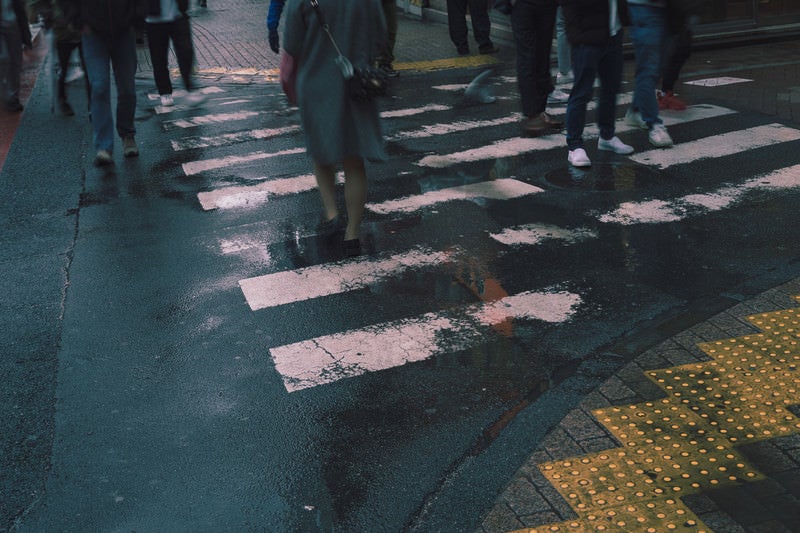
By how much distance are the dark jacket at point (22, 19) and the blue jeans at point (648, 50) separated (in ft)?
24.0

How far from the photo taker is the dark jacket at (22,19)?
12.4 m

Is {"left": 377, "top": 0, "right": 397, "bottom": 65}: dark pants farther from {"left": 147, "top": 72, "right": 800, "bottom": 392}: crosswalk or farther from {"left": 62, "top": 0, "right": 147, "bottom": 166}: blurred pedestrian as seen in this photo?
{"left": 62, "top": 0, "right": 147, "bottom": 166}: blurred pedestrian

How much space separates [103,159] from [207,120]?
2.36m

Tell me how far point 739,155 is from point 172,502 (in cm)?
601

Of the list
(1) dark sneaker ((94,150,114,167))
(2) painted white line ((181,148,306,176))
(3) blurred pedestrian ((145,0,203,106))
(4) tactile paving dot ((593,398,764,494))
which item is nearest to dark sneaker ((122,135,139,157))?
(1) dark sneaker ((94,150,114,167))

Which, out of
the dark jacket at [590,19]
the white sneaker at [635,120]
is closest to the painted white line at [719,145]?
the white sneaker at [635,120]

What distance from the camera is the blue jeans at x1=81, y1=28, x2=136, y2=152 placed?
8.37m

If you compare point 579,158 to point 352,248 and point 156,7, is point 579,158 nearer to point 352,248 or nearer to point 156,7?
point 352,248

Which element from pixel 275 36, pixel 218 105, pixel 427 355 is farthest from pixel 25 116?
pixel 427 355

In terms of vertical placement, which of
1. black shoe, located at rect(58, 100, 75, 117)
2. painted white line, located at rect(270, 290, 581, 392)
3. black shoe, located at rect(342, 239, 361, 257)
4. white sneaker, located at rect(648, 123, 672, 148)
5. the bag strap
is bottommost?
painted white line, located at rect(270, 290, 581, 392)

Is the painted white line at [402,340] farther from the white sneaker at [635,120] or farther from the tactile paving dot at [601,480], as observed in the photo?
the white sneaker at [635,120]

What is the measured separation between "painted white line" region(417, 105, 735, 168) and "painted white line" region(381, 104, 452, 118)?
1852 millimetres

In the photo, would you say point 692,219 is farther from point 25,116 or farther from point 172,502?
point 25,116

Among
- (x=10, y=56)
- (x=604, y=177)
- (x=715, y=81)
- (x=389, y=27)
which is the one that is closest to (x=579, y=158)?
(x=604, y=177)
